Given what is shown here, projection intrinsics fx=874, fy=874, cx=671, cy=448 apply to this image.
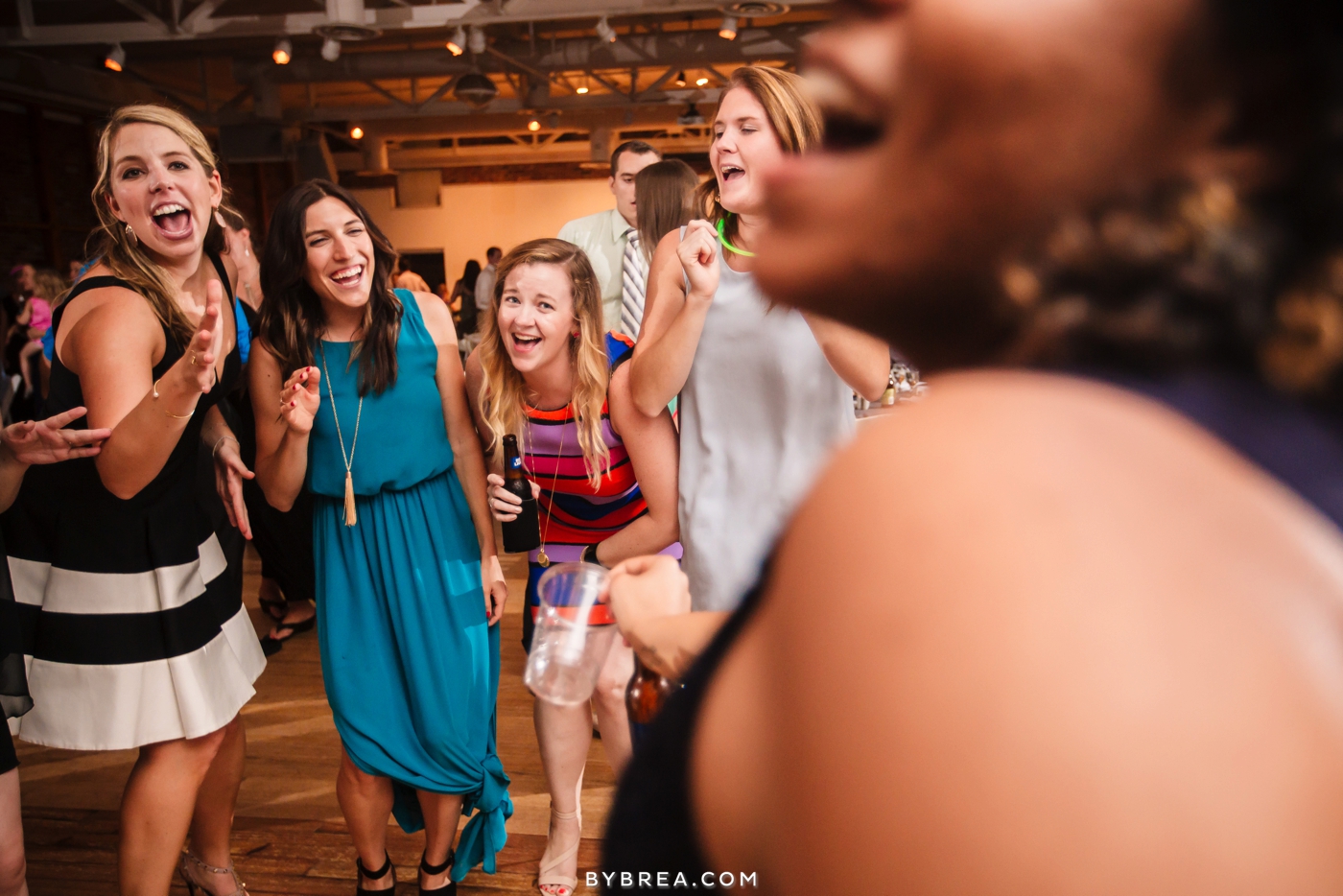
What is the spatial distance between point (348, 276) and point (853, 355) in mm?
1191

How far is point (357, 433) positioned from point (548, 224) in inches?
549

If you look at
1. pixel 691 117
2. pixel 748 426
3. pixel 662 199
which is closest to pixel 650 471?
pixel 748 426

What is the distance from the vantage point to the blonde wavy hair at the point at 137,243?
5.76 ft

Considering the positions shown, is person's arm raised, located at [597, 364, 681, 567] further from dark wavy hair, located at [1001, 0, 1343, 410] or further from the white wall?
the white wall

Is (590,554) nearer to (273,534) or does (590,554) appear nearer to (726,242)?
(726,242)

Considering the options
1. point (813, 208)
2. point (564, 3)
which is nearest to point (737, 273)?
point (813, 208)

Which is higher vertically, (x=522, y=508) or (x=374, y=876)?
(x=522, y=508)

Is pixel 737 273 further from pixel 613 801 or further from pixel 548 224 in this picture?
pixel 548 224

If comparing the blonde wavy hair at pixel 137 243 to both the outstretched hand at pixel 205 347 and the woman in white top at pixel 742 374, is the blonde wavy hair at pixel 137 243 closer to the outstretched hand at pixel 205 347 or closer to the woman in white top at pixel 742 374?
the outstretched hand at pixel 205 347

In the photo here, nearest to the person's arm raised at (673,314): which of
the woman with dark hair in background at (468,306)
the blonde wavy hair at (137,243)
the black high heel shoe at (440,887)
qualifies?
the blonde wavy hair at (137,243)

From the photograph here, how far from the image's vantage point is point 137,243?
1.86 meters

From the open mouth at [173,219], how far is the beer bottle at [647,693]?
1579mm

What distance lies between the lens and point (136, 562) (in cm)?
178

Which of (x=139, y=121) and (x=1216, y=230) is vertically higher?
(x=139, y=121)
